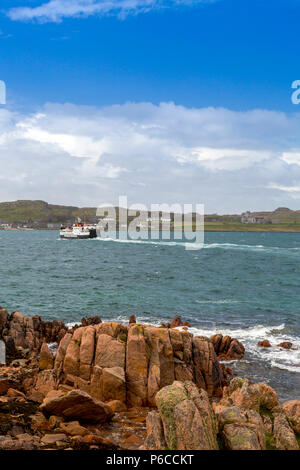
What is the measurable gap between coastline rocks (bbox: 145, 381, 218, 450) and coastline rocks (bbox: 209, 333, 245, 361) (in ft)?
54.6

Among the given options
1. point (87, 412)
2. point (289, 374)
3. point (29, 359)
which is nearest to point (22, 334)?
point (29, 359)

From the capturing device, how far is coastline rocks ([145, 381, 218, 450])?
41.0 feet

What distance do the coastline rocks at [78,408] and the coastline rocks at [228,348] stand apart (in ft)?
46.4

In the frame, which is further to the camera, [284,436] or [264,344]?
[264,344]

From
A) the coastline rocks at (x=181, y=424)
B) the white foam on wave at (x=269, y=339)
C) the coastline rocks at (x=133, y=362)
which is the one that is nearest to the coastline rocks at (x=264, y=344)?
the white foam on wave at (x=269, y=339)

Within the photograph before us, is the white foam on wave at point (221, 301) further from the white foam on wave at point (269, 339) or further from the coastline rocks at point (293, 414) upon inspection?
the coastline rocks at point (293, 414)

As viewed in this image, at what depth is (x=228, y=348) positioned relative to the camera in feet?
101

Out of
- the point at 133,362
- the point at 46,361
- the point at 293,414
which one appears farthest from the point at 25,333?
the point at 293,414

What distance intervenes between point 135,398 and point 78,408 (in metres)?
4.20

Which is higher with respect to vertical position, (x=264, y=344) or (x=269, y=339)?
(x=264, y=344)

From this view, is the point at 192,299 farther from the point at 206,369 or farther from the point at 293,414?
the point at 293,414

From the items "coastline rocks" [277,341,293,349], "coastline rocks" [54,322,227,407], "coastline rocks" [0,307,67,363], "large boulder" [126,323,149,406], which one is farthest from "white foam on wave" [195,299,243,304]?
"large boulder" [126,323,149,406]

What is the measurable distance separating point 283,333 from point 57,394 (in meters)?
24.9

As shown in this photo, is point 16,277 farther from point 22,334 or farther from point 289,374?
point 289,374
